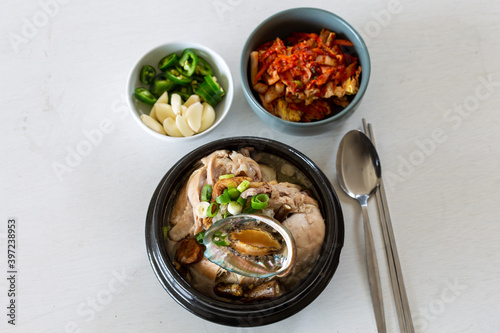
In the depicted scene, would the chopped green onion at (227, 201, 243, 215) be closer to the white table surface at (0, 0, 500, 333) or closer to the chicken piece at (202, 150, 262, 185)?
the chicken piece at (202, 150, 262, 185)

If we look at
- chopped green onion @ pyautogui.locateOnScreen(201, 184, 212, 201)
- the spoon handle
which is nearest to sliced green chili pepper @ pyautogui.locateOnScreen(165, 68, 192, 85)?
chopped green onion @ pyautogui.locateOnScreen(201, 184, 212, 201)

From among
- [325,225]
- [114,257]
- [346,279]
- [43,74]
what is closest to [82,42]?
[43,74]

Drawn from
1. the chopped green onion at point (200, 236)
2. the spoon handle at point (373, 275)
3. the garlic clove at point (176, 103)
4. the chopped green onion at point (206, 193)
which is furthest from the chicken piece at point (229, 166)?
the spoon handle at point (373, 275)

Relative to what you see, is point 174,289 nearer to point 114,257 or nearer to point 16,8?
point 114,257

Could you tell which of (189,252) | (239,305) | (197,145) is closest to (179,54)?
(197,145)

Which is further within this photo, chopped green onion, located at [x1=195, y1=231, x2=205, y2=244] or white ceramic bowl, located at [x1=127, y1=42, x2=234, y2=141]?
white ceramic bowl, located at [x1=127, y1=42, x2=234, y2=141]
